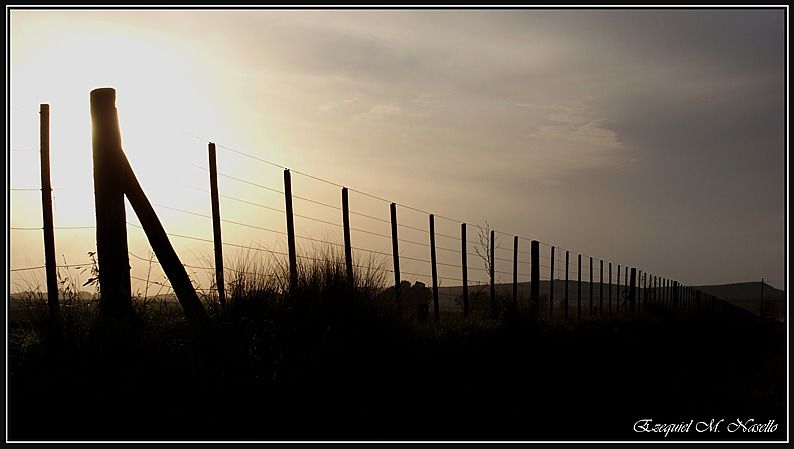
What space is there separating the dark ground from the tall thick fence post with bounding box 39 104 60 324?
458 millimetres

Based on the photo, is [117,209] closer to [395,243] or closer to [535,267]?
[395,243]

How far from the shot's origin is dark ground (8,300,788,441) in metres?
5.59

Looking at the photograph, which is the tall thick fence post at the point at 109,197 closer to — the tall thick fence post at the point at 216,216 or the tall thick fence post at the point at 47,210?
the tall thick fence post at the point at 47,210

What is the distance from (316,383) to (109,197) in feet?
8.54

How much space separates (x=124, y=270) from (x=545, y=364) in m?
4.91

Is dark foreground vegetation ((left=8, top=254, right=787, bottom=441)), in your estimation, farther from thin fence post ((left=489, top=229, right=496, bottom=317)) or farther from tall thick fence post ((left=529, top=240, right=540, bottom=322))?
tall thick fence post ((left=529, top=240, right=540, bottom=322))

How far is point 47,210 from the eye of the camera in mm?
7312

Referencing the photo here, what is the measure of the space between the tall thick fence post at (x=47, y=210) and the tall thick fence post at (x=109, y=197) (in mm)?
380

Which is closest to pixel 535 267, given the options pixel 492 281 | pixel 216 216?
pixel 492 281

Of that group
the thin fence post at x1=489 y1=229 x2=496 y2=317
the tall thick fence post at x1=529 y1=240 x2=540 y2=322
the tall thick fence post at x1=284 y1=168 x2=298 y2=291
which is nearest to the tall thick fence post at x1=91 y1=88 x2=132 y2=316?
the tall thick fence post at x1=284 y1=168 x2=298 y2=291

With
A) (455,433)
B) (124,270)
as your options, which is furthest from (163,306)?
(455,433)

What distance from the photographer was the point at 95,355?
6.11m

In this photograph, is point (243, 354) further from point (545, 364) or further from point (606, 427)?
point (545, 364)

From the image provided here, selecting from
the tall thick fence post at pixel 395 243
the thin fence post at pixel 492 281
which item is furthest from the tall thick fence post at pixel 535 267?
the tall thick fence post at pixel 395 243
